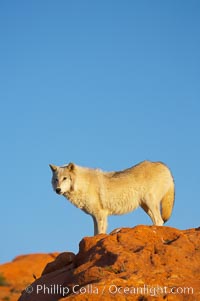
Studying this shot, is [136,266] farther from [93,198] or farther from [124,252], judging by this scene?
[93,198]

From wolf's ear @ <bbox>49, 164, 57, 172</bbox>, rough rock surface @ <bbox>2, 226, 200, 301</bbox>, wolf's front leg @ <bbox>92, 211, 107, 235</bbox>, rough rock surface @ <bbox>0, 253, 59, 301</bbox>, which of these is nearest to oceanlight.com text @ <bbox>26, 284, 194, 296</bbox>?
rough rock surface @ <bbox>2, 226, 200, 301</bbox>

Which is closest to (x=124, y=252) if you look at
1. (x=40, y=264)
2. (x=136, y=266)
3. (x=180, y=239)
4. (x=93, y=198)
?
(x=136, y=266)

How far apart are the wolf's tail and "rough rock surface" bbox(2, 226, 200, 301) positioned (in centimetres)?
600

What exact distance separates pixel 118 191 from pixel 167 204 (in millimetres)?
1460

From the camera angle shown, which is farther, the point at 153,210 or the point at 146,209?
the point at 146,209

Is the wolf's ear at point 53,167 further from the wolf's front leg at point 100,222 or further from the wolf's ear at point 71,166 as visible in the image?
the wolf's front leg at point 100,222

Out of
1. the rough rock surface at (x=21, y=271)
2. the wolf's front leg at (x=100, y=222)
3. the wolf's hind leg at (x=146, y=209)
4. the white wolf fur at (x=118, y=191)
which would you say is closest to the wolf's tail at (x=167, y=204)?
the white wolf fur at (x=118, y=191)

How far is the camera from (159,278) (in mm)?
8477

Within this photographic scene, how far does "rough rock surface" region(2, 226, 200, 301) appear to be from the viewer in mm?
8109

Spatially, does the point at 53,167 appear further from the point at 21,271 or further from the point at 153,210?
the point at 21,271

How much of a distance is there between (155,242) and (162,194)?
750 cm

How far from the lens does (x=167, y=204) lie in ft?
56.3

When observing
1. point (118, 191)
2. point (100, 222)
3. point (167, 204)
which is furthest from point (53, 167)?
point (167, 204)

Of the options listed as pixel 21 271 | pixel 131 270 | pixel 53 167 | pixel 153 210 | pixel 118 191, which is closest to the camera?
pixel 131 270
